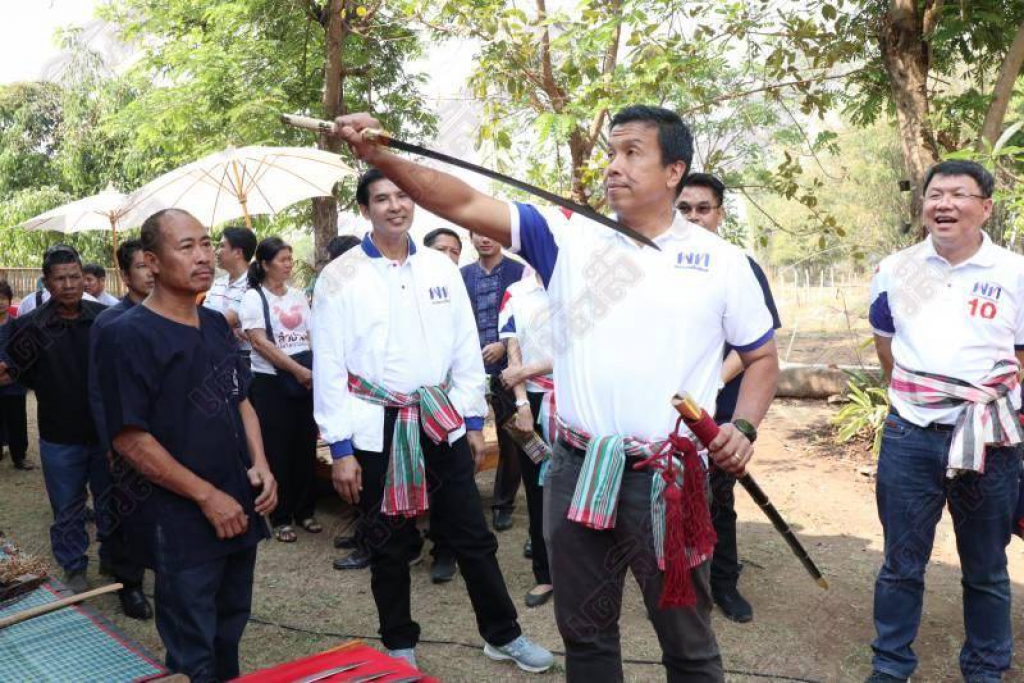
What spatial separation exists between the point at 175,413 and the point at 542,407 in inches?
83.1

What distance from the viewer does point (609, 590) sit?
2.59 metres

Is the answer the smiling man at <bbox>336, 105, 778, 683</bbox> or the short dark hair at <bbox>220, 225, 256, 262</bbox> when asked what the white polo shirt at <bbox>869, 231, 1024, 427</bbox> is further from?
the short dark hair at <bbox>220, 225, 256, 262</bbox>

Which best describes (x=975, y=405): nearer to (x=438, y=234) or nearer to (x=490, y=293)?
(x=490, y=293)

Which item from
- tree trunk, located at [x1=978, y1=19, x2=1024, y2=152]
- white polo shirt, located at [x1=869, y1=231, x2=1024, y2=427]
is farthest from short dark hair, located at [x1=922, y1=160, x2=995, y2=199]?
tree trunk, located at [x1=978, y1=19, x2=1024, y2=152]

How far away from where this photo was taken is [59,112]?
23891 mm

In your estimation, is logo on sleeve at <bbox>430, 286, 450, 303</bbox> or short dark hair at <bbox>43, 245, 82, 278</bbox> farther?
short dark hair at <bbox>43, 245, 82, 278</bbox>

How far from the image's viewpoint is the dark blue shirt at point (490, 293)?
18.2ft

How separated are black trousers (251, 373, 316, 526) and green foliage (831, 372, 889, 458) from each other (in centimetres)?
454

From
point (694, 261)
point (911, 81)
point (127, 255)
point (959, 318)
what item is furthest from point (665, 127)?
point (911, 81)

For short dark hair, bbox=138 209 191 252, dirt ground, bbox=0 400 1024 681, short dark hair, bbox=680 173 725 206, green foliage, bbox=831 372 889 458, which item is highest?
short dark hair, bbox=680 173 725 206

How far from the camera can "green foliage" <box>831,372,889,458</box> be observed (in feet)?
24.7

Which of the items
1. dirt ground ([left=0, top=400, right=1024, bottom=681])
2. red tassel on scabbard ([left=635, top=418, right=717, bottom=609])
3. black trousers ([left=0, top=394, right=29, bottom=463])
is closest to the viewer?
red tassel on scabbard ([left=635, top=418, right=717, bottom=609])

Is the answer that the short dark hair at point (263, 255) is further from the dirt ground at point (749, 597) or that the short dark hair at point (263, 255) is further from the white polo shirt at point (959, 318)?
the white polo shirt at point (959, 318)

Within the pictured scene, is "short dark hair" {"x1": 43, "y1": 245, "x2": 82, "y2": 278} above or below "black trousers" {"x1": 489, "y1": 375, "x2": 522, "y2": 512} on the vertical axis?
above
